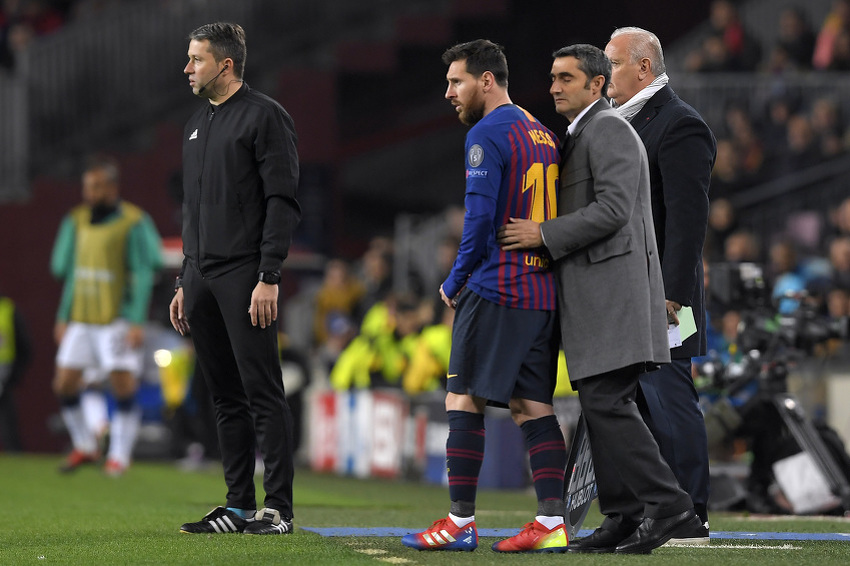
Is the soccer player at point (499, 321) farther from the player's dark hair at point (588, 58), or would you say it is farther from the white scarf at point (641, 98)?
the white scarf at point (641, 98)

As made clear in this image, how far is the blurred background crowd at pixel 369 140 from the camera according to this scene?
1503cm

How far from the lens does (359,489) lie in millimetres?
11805

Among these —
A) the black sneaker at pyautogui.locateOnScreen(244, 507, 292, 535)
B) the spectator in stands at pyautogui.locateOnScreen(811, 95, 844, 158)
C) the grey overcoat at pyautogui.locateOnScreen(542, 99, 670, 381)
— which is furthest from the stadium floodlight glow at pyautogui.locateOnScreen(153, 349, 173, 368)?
the grey overcoat at pyautogui.locateOnScreen(542, 99, 670, 381)

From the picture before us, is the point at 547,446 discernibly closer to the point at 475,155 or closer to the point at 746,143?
the point at 475,155

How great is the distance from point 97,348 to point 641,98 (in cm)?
714

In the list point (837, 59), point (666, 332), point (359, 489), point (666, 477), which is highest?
point (837, 59)

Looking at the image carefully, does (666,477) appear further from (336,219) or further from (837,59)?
(336,219)

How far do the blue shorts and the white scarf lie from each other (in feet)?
4.19

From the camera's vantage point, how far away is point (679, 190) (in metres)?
6.33

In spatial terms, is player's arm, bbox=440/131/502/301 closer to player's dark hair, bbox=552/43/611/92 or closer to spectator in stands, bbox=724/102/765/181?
player's dark hair, bbox=552/43/611/92

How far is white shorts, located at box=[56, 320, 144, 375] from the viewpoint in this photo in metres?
12.4

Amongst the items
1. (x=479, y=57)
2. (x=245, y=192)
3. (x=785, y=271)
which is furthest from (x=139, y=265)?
(x=479, y=57)

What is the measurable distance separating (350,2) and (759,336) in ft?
44.5

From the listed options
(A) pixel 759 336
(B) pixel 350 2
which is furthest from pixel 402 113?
(A) pixel 759 336
